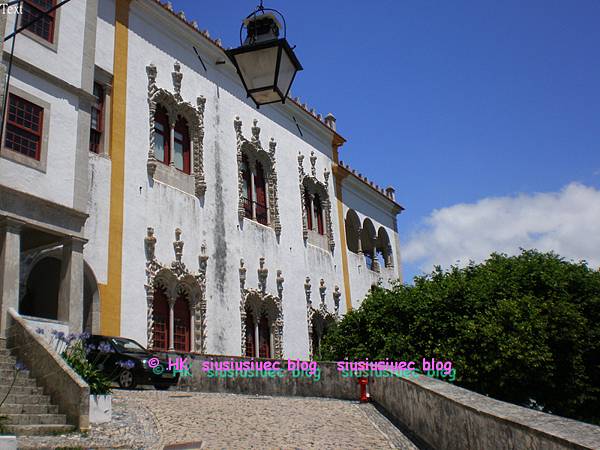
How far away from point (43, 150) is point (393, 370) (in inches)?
332

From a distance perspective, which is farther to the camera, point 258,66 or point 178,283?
point 178,283

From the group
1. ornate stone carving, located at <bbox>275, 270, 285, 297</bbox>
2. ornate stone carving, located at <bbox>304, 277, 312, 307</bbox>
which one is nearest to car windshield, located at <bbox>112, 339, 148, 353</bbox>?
ornate stone carving, located at <bbox>275, 270, 285, 297</bbox>

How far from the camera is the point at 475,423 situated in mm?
6137

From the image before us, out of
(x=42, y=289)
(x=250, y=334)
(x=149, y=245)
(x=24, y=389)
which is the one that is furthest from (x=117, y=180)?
(x=24, y=389)

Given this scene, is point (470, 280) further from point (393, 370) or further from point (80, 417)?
point (80, 417)

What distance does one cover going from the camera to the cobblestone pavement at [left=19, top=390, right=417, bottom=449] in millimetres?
8234

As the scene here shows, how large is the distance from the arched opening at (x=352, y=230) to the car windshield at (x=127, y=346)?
18183 mm

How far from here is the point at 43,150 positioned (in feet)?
42.4

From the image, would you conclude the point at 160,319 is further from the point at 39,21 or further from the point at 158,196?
the point at 39,21

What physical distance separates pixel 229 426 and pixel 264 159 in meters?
16.2

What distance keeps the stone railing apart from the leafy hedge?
A: 11.6 ft

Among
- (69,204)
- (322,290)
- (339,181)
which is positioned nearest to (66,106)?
(69,204)

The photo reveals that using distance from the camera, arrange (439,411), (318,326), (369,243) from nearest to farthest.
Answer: (439,411)
(318,326)
(369,243)

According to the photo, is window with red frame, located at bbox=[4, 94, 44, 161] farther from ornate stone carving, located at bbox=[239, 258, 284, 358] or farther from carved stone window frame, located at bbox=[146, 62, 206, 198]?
ornate stone carving, located at bbox=[239, 258, 284, 358]
